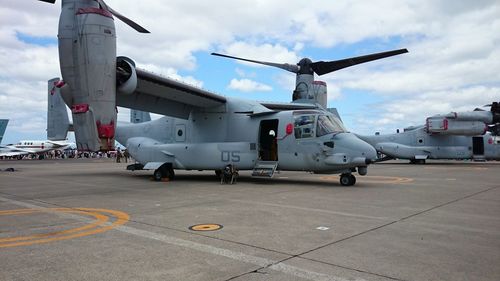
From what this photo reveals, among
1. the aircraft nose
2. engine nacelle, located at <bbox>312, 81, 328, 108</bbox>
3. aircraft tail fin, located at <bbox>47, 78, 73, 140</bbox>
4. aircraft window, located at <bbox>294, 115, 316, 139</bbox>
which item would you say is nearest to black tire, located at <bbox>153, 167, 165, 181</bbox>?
aircraft tail fin, located at <bbox>47, 78, 73, 140</bbox>

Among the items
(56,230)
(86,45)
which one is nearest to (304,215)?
Result: (56,230)

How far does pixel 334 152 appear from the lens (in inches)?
514

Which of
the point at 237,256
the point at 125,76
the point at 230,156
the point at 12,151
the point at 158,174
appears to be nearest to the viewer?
the point at 237,256

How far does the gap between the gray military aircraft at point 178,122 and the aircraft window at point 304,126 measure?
4 cm

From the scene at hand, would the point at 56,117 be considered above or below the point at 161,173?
above

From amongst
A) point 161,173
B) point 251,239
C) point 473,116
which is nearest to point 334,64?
point 473,116

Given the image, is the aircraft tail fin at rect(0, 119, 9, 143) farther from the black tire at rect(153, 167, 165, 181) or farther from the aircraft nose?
the aircraft nose

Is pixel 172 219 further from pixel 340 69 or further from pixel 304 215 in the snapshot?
pixel 340 69

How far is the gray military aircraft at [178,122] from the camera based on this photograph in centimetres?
1001

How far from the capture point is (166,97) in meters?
15.1

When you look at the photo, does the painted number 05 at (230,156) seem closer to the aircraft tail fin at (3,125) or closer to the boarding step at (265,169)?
the boarding step at (265,169)

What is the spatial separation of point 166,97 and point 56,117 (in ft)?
21.4

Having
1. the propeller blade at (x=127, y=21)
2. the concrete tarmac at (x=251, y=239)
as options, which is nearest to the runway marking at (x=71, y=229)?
the concrete tarmac at (x=251, y=239)

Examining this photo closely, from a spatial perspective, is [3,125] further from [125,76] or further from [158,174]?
[125,76]
